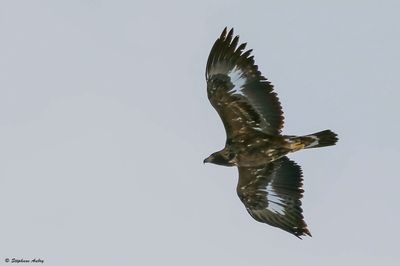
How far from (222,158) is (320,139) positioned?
2447 mm

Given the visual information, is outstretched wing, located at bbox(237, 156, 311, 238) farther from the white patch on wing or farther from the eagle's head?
the white patch on wing

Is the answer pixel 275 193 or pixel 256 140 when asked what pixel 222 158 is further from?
pixel 275 193

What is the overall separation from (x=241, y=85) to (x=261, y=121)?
1084 mm

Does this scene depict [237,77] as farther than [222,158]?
No

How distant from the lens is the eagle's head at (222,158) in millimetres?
24906

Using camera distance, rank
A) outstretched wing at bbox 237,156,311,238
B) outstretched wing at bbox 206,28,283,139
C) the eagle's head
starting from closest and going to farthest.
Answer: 1. outstretched wing at bbox 206,28,283,139
2. the eagle's head
3. outstretched wing at bbox 237,156,311,238

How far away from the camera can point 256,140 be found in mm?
24656

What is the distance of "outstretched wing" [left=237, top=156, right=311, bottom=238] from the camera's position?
2527 centimetres

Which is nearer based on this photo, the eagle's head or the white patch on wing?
the white patch on wing

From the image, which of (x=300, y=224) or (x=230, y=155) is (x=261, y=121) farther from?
(x=300, y=224)

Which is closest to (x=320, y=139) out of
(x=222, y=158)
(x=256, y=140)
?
(x=256, y=140)

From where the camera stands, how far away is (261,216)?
25.7m

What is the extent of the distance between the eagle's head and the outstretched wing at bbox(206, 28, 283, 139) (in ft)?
1.60

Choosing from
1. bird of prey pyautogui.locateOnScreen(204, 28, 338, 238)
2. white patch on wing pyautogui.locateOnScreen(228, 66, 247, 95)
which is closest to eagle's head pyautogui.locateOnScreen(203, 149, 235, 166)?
bird of prey pyautogui.locateOnScreen(204, 28, 338, 238)
